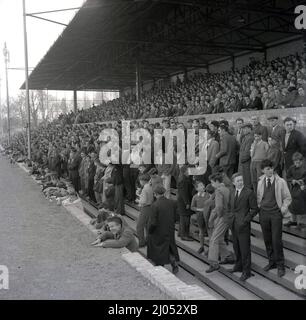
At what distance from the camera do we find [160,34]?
25953mm

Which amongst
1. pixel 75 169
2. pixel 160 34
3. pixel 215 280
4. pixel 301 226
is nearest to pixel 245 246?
pixel 215 280

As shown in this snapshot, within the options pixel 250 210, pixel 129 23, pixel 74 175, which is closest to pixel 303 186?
pixel 250 210

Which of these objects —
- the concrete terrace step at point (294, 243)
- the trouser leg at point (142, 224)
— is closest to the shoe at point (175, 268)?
the trouser leg at point (142, 224)

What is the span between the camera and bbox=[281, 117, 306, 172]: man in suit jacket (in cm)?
848

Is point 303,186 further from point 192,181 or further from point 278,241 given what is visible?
point 192,181

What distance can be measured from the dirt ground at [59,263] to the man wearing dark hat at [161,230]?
711mm

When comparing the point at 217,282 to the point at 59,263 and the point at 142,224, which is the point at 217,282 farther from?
the point at 59,263

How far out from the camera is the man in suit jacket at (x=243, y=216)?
729 cm

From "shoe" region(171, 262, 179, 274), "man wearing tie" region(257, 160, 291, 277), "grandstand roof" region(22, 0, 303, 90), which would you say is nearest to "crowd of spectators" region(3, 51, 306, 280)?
"man wearing tie" region(257, 160, 291, 277)

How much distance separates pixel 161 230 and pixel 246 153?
2.91 m

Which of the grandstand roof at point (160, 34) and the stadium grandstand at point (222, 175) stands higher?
the grandstand roof at point (160, 34)

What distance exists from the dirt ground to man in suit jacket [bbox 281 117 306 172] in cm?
396

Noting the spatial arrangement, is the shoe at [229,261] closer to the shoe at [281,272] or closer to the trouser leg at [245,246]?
the trouser leg at [245,246]
